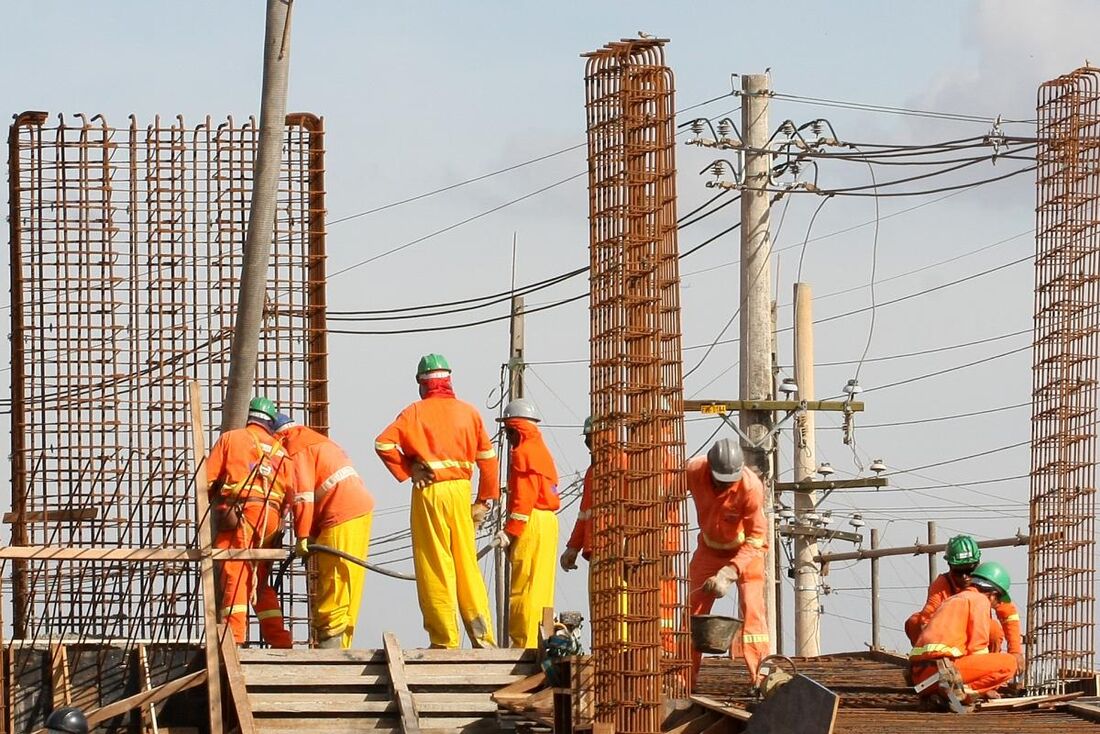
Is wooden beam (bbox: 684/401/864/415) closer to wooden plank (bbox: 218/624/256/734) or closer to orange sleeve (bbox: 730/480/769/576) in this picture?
orange sleeve (bbox: 730/480/769/576)

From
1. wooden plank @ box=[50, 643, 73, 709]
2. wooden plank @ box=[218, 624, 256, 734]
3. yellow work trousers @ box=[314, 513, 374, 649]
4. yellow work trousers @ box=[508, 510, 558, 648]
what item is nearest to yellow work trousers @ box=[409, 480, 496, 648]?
yellow work trousers @ box=[508, 510, 558, 648]

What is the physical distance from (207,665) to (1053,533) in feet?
22.7

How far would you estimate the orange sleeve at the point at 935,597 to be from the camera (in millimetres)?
14864

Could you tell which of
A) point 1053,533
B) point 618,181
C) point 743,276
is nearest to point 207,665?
point 618,181

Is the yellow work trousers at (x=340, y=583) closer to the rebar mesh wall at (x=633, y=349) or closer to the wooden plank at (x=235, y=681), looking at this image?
the wooden plank at (x=235, y=681)

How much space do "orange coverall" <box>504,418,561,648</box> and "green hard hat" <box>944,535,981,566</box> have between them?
9.59ft

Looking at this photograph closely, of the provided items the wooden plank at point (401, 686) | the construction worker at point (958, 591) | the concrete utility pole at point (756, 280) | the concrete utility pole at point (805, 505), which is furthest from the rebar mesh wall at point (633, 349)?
the concrete utility pole at point (805, 505)

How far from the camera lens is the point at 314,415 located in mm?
18328

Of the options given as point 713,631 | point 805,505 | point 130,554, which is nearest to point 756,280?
point 805,505

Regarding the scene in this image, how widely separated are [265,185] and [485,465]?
2.62 metres

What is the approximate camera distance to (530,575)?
15.8 metres

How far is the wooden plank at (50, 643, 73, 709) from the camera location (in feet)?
52.7

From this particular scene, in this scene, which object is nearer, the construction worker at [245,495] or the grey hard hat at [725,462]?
the grey hard hat at [725,462]

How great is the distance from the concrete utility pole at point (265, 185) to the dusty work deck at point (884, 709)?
4194mm
